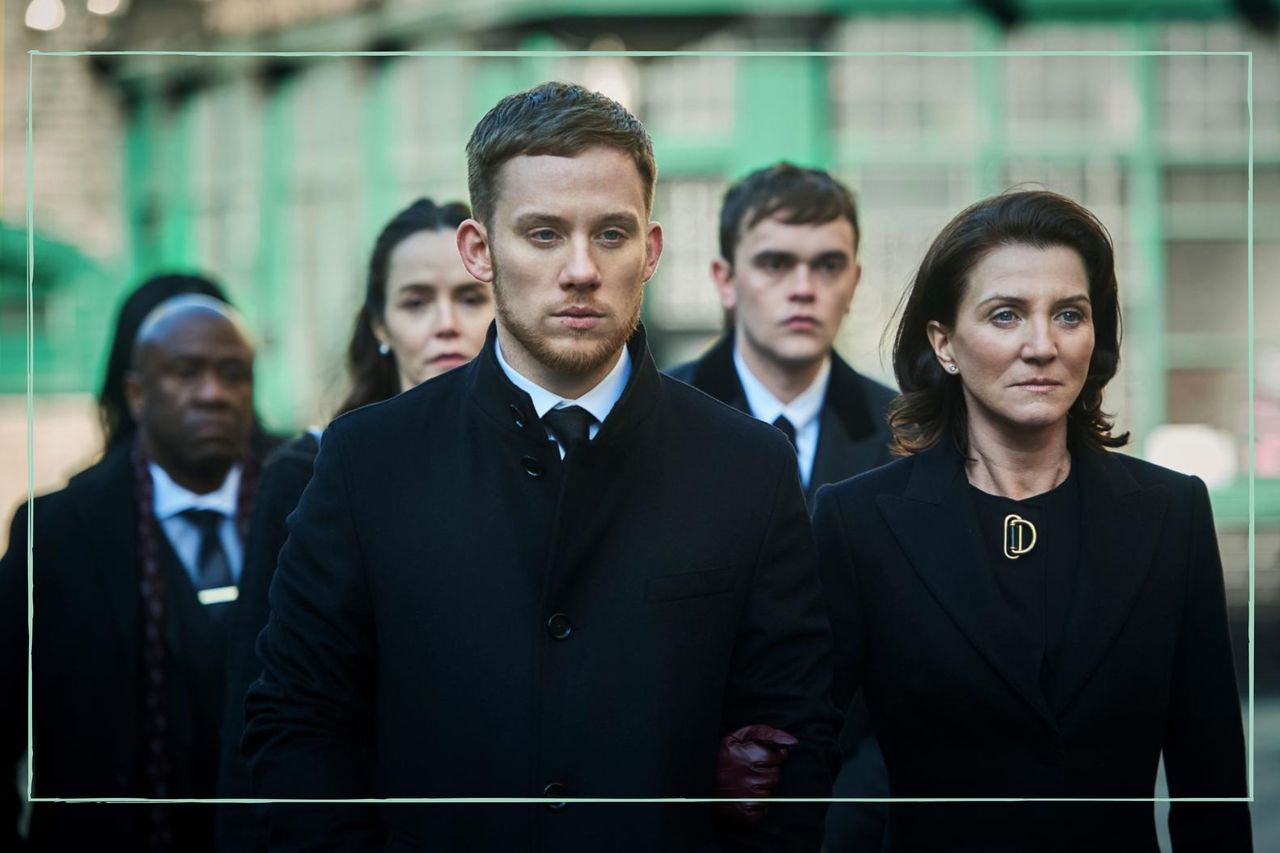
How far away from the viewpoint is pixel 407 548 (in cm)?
258

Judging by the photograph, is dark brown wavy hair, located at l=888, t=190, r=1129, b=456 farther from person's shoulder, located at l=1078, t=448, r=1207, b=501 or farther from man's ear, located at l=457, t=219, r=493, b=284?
man's ear, located at l=457, t=219, r=493, b=284

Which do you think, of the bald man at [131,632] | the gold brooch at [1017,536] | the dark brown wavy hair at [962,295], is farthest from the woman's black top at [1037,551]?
the bald man at [131,632]

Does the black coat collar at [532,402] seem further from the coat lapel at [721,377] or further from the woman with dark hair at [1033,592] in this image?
the coat lapel at [721,377]

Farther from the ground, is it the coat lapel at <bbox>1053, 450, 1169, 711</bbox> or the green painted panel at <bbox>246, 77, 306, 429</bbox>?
the green painted panel at <bbox>246, 77, 306, 429</bbox>

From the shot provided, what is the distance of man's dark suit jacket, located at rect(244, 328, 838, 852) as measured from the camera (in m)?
2.57

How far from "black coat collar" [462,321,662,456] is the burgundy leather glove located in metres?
0.49

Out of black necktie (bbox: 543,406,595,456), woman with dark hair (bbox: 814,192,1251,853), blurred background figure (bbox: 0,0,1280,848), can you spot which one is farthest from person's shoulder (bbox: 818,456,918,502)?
blurred background figure (bbox: 0,0,1280,848)

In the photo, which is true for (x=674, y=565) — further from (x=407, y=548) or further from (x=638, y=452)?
(x=407, y=548)

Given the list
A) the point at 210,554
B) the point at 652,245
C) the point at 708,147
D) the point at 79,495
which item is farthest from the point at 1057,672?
the point at 708,147

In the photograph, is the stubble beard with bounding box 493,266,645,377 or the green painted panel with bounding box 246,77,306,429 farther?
the green painted panel with bounding box 246,77,306,429

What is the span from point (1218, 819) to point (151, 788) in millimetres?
2066

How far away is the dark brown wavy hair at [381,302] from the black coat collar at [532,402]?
810mm

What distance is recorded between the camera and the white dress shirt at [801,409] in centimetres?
330

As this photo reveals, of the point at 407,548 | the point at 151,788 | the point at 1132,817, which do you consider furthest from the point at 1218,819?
the point at 151,788
